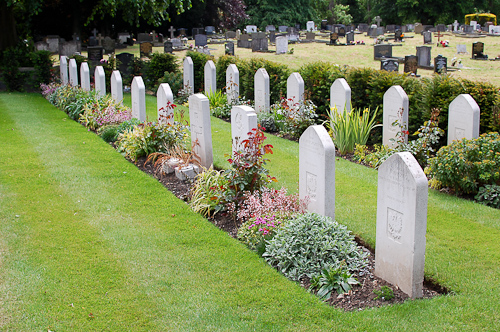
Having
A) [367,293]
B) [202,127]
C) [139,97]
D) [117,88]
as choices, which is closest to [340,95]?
[202,127]

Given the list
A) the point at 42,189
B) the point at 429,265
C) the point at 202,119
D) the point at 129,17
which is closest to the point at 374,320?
the point at 429,265

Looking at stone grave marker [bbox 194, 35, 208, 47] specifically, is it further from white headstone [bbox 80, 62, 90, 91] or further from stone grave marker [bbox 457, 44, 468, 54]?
white headstone [bbox 80, 62, 90, 91]

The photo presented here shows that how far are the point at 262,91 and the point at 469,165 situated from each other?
6.70 m

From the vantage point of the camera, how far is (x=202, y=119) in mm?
8227

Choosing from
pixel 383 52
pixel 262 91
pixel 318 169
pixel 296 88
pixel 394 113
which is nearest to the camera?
pixel 318 169

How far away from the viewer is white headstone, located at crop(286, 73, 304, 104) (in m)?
11.4

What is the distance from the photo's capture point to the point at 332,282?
473 cm

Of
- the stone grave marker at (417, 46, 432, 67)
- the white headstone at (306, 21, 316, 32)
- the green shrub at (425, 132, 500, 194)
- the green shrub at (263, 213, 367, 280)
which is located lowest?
the green shrub at (263, 213, 367, 280)

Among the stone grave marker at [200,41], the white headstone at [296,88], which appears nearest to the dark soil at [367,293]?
the white headstone at [296,88]

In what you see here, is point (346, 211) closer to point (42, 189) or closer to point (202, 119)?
point (202, 119)

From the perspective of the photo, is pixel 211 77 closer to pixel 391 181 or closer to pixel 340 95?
pixel 340 95

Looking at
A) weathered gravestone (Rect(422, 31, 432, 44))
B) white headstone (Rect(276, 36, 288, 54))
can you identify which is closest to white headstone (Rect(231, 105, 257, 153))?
white headstone (Rect(276, 36, 288, 54))

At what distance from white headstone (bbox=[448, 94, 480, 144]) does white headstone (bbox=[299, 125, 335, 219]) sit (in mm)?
3420

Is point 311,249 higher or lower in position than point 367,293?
higher
